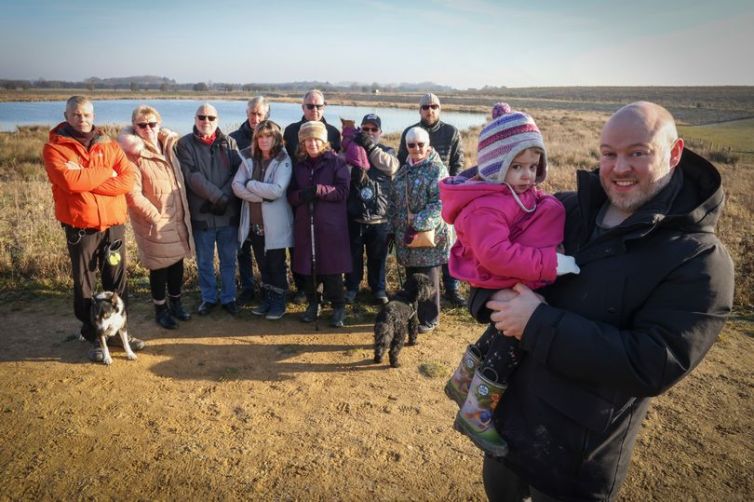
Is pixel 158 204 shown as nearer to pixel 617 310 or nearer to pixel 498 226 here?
pixel 498 226

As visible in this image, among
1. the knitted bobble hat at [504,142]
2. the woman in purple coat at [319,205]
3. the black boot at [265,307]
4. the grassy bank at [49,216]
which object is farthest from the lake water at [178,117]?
the knitted bobble hat at [504,142]

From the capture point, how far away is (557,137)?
89.9 feet

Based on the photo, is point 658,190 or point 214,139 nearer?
point 658,190

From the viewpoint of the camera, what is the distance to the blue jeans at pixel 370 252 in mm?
5957

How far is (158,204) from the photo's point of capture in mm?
4895

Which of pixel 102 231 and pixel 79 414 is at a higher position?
pixel 102 231

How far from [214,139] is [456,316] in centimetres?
377

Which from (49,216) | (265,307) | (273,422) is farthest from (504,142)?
(49,216)

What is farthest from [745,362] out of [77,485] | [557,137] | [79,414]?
[557,137]

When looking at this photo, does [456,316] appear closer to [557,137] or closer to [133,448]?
[133,448]

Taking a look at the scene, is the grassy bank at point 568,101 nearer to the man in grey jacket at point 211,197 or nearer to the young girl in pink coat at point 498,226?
the man in grey jacket at point 211,197

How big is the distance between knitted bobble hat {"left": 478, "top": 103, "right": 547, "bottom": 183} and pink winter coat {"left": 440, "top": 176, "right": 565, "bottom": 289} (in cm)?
11

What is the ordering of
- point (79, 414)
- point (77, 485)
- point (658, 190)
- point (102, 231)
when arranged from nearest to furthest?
point (658, 190) → point (77, 485) → point (79, 414) → point (102, 231)

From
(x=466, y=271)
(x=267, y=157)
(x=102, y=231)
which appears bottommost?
(x=102, y=231)
